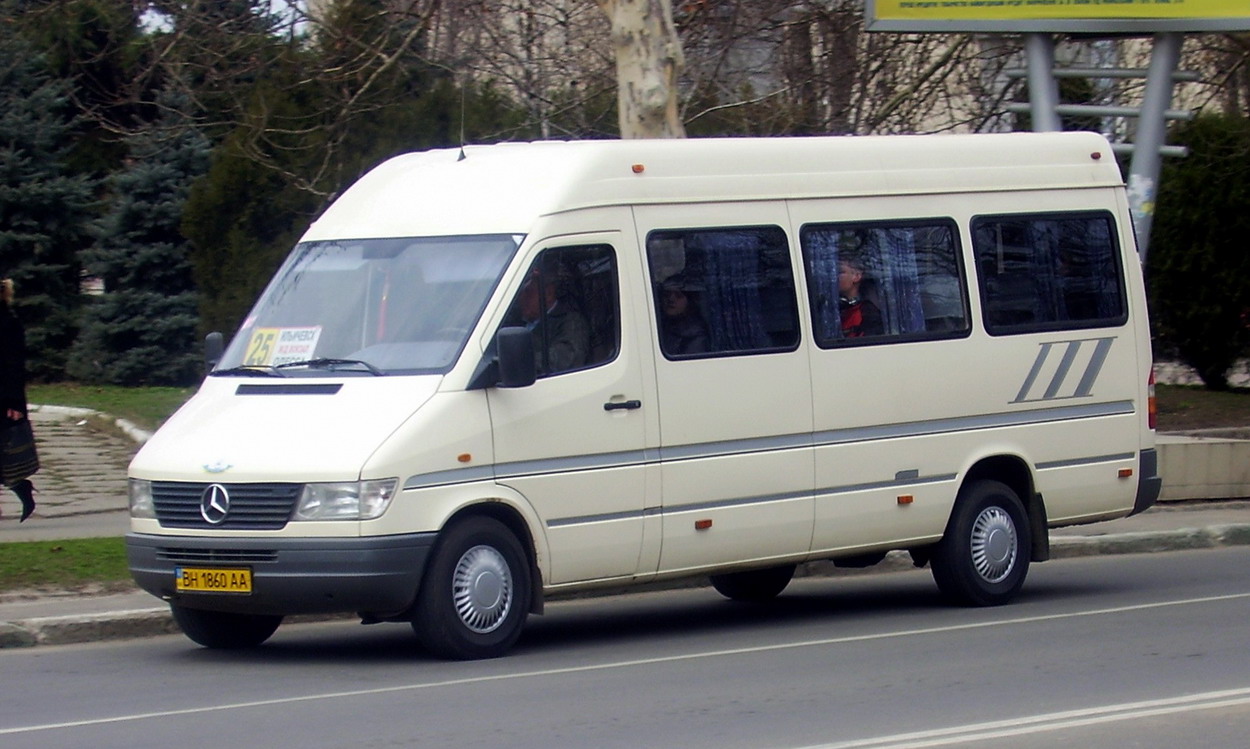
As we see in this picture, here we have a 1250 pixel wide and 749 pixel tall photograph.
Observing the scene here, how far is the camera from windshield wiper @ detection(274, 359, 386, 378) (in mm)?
9672

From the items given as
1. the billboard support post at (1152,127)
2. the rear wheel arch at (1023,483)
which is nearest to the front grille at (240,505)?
the rear wheel arch at (1023,483)

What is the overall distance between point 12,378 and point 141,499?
4.90m

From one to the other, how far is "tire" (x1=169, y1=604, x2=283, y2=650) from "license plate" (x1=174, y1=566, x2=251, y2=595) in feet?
2.03

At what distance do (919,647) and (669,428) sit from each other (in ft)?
5.71

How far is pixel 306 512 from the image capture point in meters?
9.20

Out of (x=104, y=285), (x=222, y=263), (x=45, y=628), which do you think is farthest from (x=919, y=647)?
(x=104, y=285)

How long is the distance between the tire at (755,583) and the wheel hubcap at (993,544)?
3.99ft

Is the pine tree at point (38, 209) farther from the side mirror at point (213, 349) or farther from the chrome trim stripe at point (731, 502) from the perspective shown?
the chrome trim stripe at point (731, 502)

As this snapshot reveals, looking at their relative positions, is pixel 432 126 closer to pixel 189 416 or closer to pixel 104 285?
pixel 104 285

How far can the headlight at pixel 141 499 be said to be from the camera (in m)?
9.69

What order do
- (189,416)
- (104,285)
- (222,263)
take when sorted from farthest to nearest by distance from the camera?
(104,285) → (222,263) → (189,416)

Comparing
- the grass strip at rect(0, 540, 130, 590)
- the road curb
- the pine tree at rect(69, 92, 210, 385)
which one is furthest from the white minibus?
the pine tree at rect(69, 92, 210, 385)

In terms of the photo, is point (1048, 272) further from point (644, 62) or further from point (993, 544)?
point (644, 62)

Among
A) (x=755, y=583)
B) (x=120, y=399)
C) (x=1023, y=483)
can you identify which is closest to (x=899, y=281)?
(x=1023, y=483)
